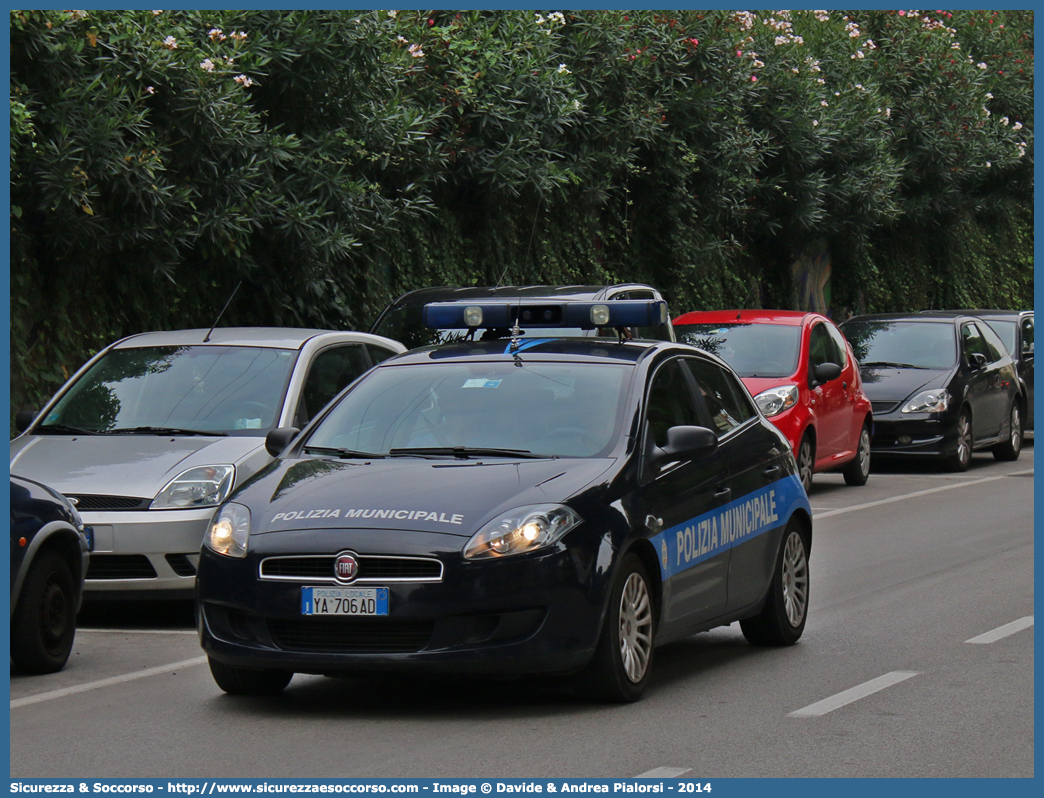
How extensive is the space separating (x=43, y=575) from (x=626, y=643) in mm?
2807

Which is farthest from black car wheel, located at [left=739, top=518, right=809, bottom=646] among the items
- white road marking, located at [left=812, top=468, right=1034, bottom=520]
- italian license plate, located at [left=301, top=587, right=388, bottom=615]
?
white road marking, located at [left=812, top=468, right=1034, bottom=520]

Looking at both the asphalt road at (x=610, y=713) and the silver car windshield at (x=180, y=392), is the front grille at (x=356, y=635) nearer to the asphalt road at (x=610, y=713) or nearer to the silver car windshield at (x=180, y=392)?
the asphalt road at (x=610, y=713)

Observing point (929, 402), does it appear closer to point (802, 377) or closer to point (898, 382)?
point (898, 382)

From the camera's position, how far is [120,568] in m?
9.04

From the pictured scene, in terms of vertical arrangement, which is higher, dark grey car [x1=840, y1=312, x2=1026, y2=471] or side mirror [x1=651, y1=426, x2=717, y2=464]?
side mirror [x1=651, y1=426, x2=717, y2=464]

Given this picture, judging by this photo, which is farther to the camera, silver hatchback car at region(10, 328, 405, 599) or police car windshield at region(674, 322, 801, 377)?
police car windshield at region(674, 322, 801, 377)

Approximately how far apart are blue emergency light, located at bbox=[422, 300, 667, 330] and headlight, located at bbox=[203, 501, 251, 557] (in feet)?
6.66

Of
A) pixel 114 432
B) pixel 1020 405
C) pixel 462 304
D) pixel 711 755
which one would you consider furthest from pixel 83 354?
Answer: pixel 1020 405

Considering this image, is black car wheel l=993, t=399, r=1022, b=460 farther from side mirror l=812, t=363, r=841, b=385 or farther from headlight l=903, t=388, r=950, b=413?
side mirror l=812, t=363, r=841, b=385

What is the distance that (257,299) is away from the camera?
52.8ft

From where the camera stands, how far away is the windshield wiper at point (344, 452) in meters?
7.50

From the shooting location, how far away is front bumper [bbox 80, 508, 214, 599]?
898cm

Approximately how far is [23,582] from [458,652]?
7.80ft

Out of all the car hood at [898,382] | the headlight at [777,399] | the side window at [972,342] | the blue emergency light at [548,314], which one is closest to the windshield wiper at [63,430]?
the blue emergency light at [548,314]
